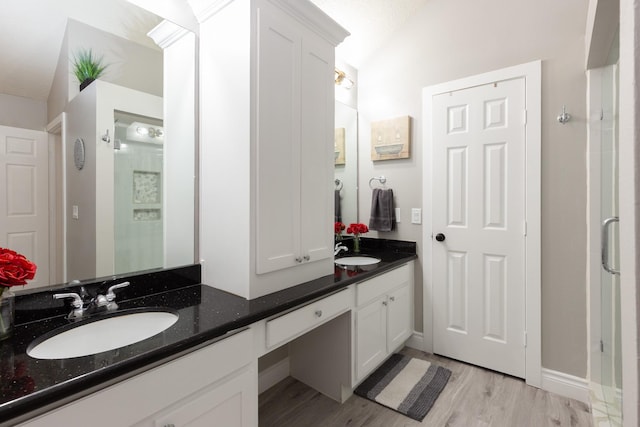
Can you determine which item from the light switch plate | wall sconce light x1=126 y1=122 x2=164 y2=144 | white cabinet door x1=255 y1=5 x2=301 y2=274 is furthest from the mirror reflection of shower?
the light switch plate

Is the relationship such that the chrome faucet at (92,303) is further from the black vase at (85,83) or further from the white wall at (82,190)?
the black vase at (85,83)

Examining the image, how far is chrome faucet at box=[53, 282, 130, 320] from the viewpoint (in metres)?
1.15

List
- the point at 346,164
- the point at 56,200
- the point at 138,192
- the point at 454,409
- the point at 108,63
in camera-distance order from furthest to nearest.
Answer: the point at 346,164
the point at 454,409
the point at 138,192
the point at 108,63
the point at 56,200

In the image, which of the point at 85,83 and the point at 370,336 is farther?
the point at 370,336

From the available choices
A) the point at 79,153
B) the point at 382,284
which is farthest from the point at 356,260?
the point at 79,153

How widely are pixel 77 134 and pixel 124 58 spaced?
433 mm

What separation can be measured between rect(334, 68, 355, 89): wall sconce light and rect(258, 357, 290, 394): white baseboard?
7.27 feet

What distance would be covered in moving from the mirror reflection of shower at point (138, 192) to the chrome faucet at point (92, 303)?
0.14 metres

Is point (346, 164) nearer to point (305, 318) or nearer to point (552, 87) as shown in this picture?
point (552, 87)

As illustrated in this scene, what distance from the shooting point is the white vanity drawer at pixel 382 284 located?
189 centimetres

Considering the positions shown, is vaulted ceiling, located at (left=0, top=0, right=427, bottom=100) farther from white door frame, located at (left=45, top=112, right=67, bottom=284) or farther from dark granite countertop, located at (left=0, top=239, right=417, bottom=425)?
dark granite countertop, located at (left=0, top=239, right=417, bottom=425)

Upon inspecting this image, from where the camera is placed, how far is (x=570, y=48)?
1.93 m

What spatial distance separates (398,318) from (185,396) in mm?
1691

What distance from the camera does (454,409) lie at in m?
1.83
